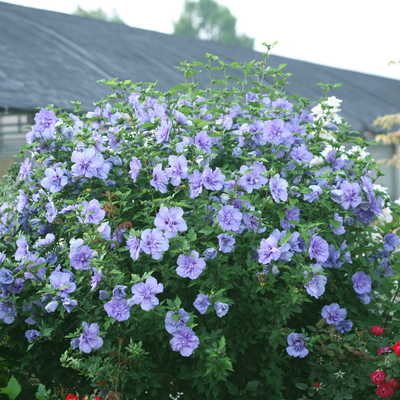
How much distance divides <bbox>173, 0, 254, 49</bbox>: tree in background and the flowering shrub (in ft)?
129

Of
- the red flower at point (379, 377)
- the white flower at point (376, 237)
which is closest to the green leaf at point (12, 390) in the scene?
the red flower at point (379, 377)

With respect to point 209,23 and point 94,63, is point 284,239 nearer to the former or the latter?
point 94,63

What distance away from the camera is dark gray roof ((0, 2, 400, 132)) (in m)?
7.02

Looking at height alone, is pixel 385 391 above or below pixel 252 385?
above

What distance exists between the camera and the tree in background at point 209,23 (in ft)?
129

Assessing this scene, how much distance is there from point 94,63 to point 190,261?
819 cm

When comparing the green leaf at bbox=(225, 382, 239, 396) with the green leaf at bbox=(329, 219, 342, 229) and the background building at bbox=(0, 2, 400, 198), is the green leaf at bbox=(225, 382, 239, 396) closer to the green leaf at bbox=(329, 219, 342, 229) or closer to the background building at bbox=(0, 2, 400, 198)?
the green leaf at bbox=(329, 219, 342, 229)

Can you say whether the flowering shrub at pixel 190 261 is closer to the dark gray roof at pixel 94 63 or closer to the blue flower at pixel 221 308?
the blue flower at pixel 221 308

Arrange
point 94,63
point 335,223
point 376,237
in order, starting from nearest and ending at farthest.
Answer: point 335,223, point 376,237, point 94,63

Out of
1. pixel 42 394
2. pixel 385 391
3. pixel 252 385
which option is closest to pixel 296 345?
pixel 252 385

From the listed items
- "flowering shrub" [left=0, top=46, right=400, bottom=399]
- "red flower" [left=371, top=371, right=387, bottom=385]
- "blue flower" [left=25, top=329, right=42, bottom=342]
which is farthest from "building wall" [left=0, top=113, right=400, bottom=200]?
"red flower" [left=371, top=371, right=387, bottom=385]

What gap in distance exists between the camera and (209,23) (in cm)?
4025

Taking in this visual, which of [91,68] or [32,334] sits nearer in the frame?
[32,334]

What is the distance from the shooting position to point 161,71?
33.2 feet
